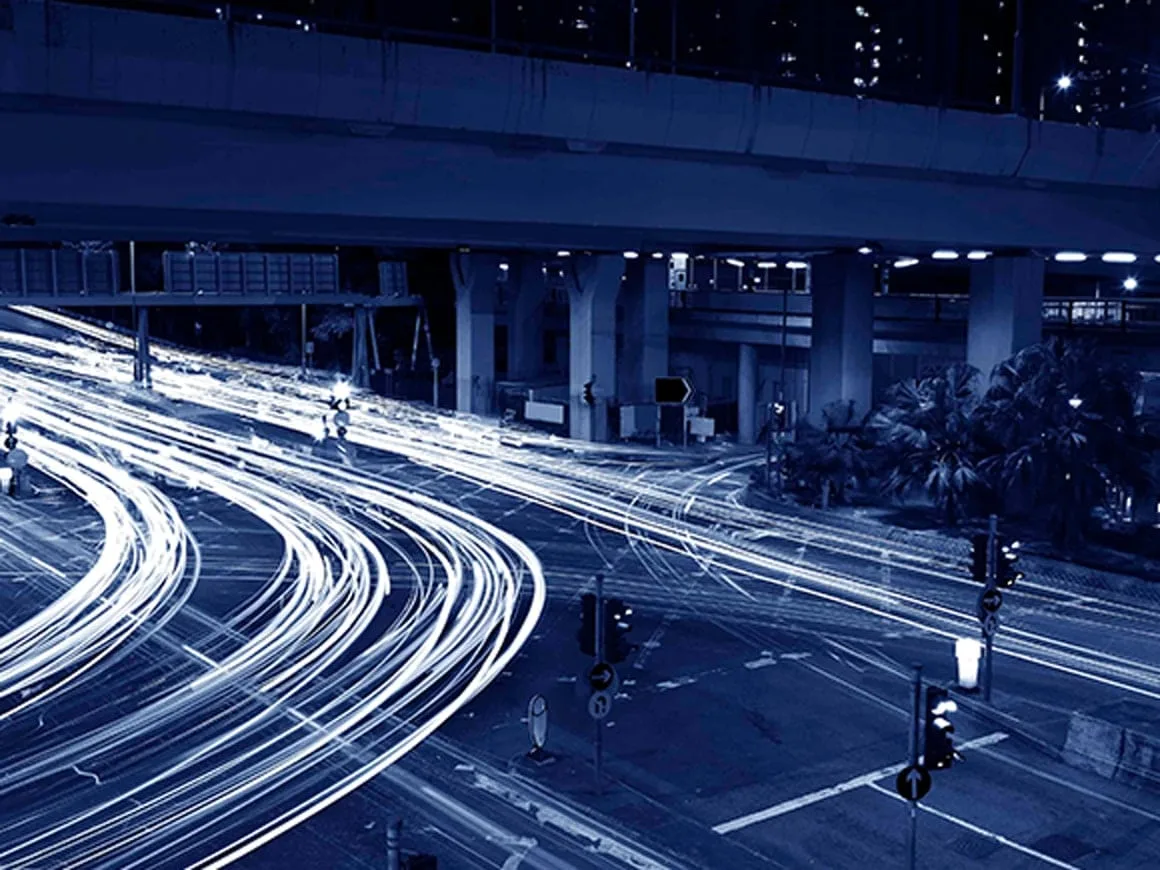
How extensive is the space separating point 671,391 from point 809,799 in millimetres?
34930

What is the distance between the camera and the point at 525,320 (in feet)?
215

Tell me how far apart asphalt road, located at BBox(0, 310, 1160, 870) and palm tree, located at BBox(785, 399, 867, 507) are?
6.65ft

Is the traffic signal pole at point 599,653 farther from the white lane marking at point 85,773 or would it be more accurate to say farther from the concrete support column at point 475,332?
the concrete support column at point 475,332

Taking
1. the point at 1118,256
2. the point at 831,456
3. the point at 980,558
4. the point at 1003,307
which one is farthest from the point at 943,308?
the point at 980,558

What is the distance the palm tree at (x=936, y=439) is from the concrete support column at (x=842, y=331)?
680 cm

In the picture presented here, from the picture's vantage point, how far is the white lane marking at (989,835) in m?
13.7

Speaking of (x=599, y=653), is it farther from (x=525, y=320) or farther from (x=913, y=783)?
(x=525, y=320)

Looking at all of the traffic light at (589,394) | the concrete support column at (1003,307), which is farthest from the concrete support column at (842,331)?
the traffic light at (589,394)

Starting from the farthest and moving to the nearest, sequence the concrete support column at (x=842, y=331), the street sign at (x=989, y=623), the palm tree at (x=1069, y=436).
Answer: the concrete support column at (x=842, y=331) < the palm tree at (x=1069, y=436) < the street sign at (x=989, y=623)

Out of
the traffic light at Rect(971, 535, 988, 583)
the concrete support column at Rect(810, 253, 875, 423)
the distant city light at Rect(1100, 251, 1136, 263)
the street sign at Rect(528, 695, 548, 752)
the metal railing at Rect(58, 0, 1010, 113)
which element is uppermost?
the metal railing at Rect(58, 0, 1010, 113)

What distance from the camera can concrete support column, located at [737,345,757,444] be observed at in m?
56.2

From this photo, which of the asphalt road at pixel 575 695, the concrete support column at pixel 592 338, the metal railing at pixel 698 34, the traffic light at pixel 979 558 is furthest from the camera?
the concrete support column at pixel 592 338

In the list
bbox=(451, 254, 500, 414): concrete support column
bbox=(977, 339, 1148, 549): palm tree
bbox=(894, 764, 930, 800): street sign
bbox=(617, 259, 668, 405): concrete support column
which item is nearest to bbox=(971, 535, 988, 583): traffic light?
bbox=(894, 764, 930, 800): street sign

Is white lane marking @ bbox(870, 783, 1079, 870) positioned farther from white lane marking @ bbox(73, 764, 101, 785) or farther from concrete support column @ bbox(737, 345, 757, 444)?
concrete support column @ bbox(737, 345, 757, 444)
